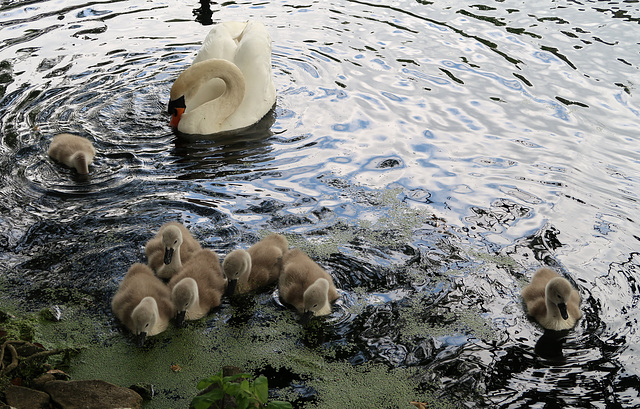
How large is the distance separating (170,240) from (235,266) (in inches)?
20.7

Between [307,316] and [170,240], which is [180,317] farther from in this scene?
[307,316]

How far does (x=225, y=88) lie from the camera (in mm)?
8039

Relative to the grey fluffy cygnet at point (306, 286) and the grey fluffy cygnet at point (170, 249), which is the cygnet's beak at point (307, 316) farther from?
the grey fluffy cygnet at point (170, 249)

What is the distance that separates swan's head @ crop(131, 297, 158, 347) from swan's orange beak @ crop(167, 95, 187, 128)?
373cm

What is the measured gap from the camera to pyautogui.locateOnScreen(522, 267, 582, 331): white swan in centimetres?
465

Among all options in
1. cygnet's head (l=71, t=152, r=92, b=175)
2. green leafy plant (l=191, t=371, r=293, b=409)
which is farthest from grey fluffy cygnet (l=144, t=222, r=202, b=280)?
green leafy plant (l=191, t=371, r=293, b=409)

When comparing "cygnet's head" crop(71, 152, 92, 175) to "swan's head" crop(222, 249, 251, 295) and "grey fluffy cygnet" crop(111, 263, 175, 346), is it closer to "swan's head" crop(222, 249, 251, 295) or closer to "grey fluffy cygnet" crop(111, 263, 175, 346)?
"grey fluffy cygnet" crop(111, 263, 175, 346)

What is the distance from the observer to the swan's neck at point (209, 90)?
7.68m

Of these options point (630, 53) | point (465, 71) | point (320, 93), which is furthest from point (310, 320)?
point (630, 53)

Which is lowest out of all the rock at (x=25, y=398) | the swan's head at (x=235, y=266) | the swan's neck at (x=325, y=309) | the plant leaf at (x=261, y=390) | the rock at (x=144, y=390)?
the swan's neck at (x=325, y=309)

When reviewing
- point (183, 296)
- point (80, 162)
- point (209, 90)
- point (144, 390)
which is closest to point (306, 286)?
point (183, 296)

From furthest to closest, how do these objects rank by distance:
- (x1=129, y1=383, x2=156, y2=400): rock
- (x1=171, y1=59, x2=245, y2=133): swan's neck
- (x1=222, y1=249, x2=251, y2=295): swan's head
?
(x1=171, y1=59, x2=245, y2=133): swan's neck < (x1=222, y1=249, x2=251, y2=295): swan's head < (x1=129, y1=383, x2=156, y2=400): rock

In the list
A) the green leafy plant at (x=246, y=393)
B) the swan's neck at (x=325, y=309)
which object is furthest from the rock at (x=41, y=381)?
the swan's neck at (x=325, y=309)

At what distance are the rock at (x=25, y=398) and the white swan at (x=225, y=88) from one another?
14.3 feet
